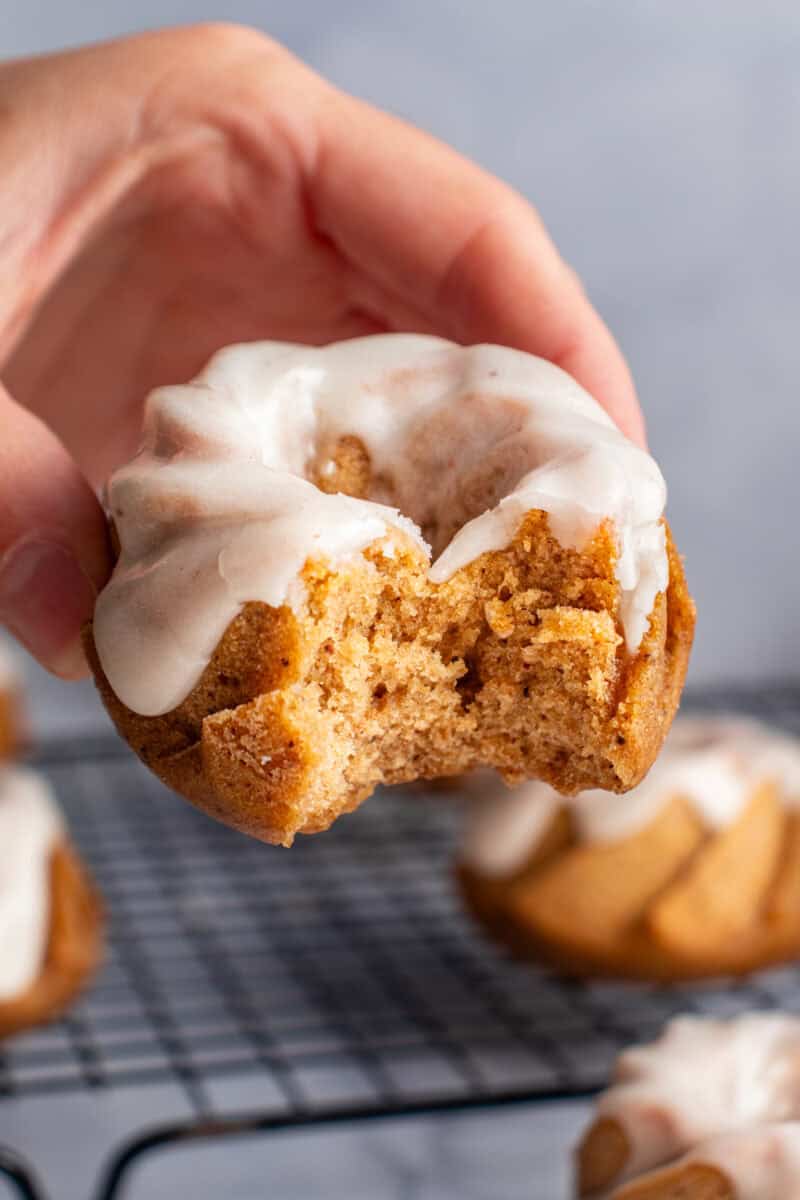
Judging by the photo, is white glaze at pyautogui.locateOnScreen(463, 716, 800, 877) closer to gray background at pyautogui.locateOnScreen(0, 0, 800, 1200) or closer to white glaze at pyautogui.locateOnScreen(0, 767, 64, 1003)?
gray background at pyautogui.locateOnScreen(0, 0, 800, 1200)

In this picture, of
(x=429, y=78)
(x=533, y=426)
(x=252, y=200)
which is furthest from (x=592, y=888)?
Result: (x=429, y=78)

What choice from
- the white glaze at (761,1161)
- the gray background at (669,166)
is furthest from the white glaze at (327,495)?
the gray background at (669,166)

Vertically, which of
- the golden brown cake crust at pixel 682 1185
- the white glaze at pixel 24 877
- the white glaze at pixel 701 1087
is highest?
the golden brown cake crust at pixel 682 1185

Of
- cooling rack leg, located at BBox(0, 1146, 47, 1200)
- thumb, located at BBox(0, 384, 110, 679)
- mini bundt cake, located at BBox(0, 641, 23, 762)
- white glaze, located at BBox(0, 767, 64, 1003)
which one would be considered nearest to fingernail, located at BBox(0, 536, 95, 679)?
thumb, located at BBox(0, 384, 110, 679)

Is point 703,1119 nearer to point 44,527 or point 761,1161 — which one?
point 761,1161

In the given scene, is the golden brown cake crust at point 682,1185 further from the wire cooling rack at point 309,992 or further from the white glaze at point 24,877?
the white glaze at point 24,877

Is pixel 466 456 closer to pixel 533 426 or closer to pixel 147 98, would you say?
pixel 533 426
